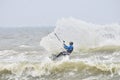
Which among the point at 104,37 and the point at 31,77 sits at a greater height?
the point at 104,37

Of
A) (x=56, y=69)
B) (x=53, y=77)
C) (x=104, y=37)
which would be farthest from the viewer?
(x=104, y=37)

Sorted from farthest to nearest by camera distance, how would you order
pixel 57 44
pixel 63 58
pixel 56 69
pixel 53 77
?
pixel 57 44
pixel 63 58
pixel 56 69
pixel 53 77

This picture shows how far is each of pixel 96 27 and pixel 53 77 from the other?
13.4 metres

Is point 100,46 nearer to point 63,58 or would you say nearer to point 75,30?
point 75,30

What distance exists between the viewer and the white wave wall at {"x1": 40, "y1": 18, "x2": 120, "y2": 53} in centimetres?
2397

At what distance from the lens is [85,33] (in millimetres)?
25484

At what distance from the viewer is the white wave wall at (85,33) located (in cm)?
2397

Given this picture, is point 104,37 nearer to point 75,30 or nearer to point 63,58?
point 75,30

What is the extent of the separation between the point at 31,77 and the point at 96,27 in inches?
532

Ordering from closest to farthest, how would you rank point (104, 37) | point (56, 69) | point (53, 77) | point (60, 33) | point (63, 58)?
1. point (53, 77)
2. point (56, 69)
3. point (63, 58)
4. point (60, 33)
5. point (104, 37)

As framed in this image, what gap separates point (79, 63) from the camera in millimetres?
15156

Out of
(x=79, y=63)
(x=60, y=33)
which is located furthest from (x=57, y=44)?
(x=79, y=63)

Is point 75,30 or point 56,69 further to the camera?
point 75,30

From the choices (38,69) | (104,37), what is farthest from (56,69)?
(104,37)
